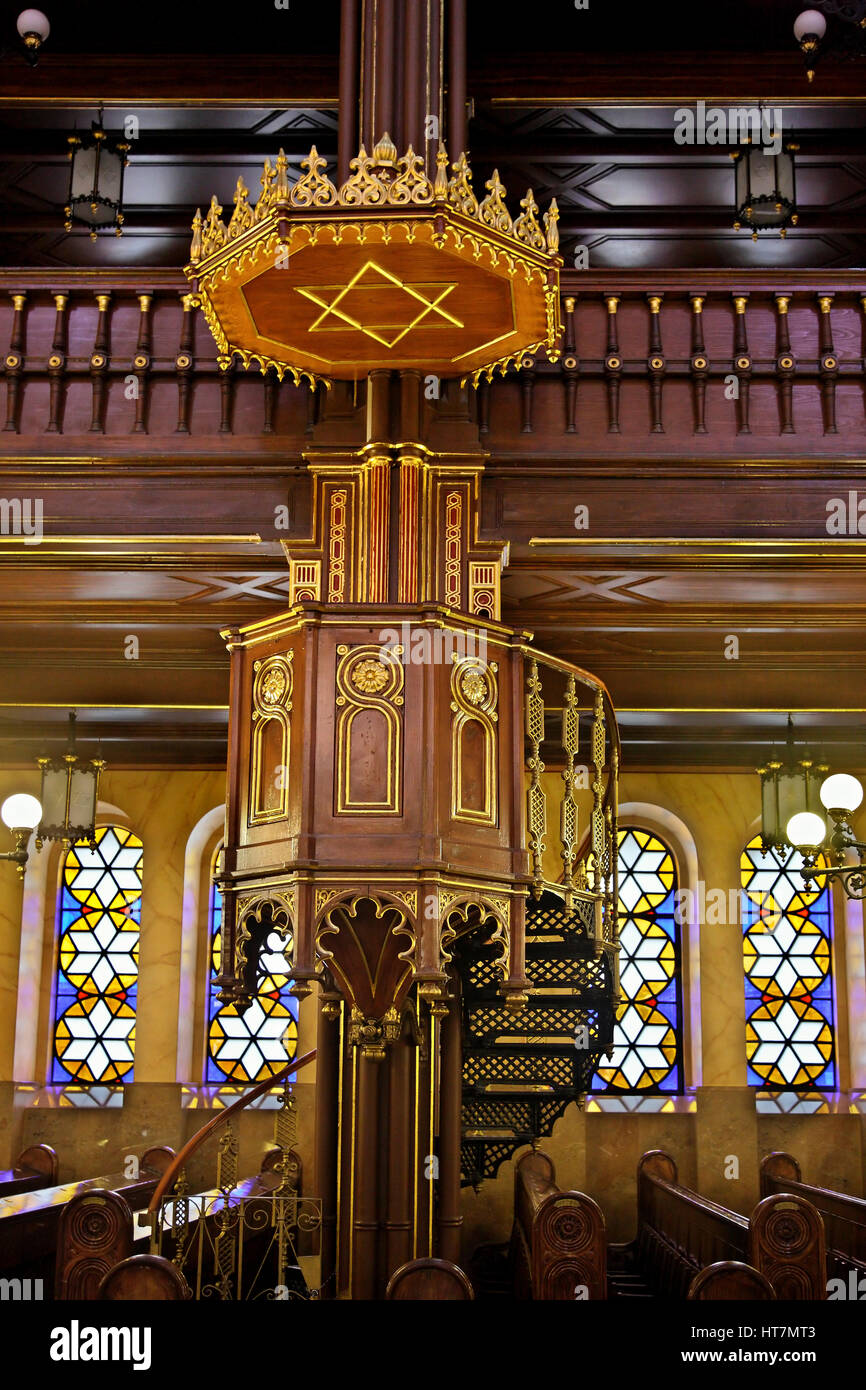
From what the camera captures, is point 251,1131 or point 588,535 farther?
point 251,1131

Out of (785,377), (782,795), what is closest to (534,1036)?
(782,795)

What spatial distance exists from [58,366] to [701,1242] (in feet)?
22.7

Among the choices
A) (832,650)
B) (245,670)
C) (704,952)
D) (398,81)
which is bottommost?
(704,952)

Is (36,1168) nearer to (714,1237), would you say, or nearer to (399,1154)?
(399,1154)

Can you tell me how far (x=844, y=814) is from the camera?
806 centimetres

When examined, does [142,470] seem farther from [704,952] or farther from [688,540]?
[704,952]

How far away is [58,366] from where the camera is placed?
8.24 meters

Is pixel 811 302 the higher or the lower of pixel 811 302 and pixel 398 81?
the lower

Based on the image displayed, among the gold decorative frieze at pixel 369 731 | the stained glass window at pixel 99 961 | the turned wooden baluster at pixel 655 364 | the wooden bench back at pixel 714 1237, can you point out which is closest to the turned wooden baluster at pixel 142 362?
the gold decorative frieze at pixel 369 731

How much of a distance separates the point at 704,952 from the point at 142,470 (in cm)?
788

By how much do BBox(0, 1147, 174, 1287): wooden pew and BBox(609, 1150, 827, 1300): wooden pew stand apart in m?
3.37

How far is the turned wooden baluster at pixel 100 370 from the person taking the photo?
27.1 ft

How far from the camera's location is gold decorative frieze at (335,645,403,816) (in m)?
6.59

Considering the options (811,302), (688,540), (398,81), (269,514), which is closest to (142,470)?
(269,514)
